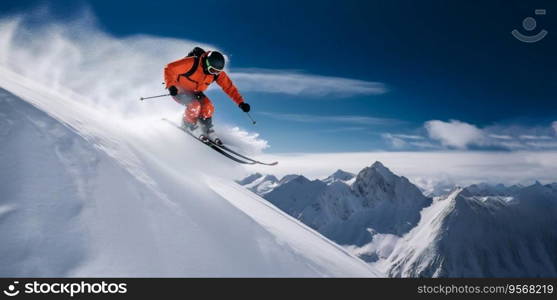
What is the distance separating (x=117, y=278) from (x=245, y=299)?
1.51m

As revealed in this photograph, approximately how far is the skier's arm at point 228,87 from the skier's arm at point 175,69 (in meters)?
1.82

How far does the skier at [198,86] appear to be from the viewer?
10875 millimetres

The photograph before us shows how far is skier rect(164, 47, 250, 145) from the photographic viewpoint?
10.9 metres

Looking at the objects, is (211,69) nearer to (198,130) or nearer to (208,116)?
(208,116)

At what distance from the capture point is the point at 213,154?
12.1 metres

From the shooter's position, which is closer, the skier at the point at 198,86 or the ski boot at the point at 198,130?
the skier at the point at 198,86

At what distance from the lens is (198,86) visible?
11516mm

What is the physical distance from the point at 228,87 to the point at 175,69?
7.63 feet

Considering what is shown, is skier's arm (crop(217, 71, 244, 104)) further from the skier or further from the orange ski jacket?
the orange ski jacket

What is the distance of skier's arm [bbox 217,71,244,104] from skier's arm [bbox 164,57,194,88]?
1.82 meters

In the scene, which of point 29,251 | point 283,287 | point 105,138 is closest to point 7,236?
point 29,251

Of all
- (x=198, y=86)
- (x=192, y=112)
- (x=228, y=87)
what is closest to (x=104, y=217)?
(x=198, y=86)

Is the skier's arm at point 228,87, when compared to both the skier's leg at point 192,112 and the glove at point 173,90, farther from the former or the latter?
the glove at point 173,90

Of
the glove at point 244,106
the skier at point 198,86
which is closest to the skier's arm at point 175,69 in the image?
the skier at point 198,86
